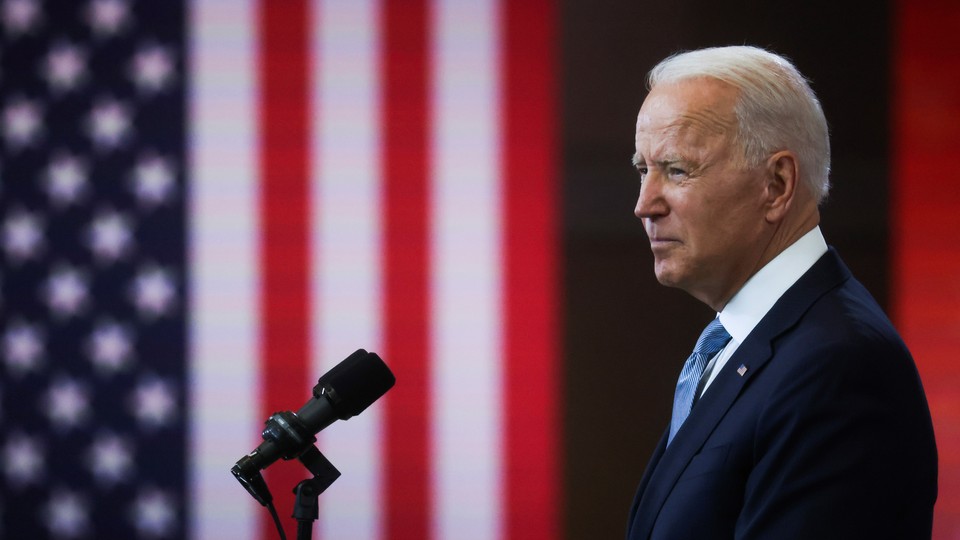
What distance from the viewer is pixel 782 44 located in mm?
3127

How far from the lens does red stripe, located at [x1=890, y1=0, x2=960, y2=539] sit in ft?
10.4

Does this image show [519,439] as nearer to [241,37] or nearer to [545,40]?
[545,40]

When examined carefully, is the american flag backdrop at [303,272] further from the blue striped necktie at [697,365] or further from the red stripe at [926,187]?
the blue striped necktie at [697,365]

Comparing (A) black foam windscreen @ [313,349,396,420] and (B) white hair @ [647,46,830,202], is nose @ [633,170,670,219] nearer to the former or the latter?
(B) white hair @ [647,46,830,202]

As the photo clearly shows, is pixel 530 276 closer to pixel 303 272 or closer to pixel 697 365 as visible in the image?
pixel 303 272

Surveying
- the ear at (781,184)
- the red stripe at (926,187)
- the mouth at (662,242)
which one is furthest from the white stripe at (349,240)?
the ear at (781,184)

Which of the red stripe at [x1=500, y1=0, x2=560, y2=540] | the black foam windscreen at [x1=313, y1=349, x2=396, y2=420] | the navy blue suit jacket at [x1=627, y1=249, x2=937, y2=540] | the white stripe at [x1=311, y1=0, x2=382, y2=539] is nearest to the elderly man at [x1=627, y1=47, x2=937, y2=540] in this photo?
the navy blue suit jacket at [x1=627, y1=249, x2=937, y2=540]

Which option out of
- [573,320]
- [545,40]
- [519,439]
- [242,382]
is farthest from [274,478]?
[545,40]

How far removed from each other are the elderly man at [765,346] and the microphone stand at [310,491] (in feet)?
1.39

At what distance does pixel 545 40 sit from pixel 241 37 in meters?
1.05

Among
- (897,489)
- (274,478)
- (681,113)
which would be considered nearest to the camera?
(897,489)

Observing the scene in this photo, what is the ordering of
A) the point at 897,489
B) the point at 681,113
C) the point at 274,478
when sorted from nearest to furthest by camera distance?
the point at 897,489, the point at 681,113, the point at 274,478

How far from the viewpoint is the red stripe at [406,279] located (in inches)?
123

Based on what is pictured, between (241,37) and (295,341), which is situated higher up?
(241,37)
